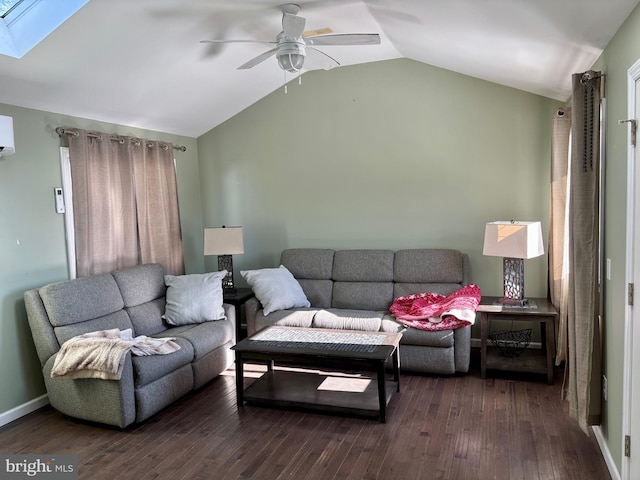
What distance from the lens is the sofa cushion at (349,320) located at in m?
3.99

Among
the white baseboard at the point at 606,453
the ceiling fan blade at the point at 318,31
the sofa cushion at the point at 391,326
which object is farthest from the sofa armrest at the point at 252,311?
the white baseboard at the point at 606,453

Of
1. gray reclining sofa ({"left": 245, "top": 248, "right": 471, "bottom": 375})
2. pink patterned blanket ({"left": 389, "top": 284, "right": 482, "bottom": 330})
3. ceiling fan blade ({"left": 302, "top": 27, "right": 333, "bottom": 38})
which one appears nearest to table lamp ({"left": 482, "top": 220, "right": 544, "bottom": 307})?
pink patterned blanket ({"left": 389, "top": 284, "right": 482, "bottom": 330})

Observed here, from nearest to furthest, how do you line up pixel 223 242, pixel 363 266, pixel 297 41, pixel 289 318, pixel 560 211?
pixel 297 41 → pixel 560 211 → pixel 289 318 → pixel 363 266 → pixel 223 242

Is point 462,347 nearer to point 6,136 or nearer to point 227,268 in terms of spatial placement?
point 227,268

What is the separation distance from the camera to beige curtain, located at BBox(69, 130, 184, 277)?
3.87m

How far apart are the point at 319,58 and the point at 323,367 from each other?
7.37 ft

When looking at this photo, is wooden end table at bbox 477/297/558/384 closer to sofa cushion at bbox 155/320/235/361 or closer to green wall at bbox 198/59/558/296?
green wall at bbox 198/59/558/296

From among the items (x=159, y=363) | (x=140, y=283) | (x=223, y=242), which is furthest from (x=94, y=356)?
(x=223, y=242)

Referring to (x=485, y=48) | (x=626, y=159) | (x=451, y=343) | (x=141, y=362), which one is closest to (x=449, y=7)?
(x=485, y=48)

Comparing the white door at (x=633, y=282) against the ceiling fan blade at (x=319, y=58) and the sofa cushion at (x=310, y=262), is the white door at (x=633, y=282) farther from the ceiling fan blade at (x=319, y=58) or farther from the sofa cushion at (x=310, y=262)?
the sofa cushion at (x=310, y=262)

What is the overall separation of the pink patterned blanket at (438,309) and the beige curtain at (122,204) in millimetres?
2401

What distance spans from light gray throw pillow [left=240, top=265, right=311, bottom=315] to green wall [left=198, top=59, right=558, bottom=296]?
0.71 meters

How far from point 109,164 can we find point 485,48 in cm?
325

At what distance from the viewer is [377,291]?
4516 millimetres
